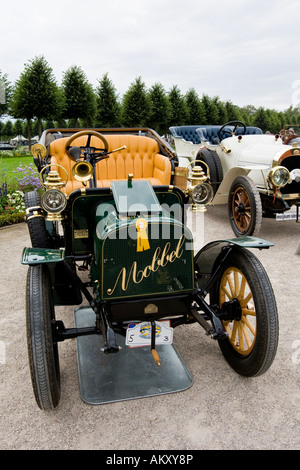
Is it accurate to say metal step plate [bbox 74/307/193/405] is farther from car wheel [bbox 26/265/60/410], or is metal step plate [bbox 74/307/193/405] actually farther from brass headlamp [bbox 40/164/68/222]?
brass headlamp [bbox 40/164/68/222]

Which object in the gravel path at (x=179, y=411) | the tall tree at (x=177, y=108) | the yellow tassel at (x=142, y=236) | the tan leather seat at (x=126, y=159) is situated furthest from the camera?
the tall tree at (x=177, y=108)

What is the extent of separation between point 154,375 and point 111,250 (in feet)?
2.99

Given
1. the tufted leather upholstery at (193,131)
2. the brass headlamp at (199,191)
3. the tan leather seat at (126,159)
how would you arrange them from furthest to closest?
the tufted leather upholstery at (193,131), the tan leather seat at (126,159), the brass headlamp at (199,191)

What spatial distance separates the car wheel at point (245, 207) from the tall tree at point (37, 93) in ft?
54.5

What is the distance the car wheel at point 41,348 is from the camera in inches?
77.0

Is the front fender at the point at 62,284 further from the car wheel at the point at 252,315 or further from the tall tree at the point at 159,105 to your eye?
the tall tree at the point at 159,105

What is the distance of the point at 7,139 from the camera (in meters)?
54.5

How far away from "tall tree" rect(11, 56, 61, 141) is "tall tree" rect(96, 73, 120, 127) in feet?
11.1

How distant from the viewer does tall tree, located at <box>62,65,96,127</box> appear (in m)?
22.0

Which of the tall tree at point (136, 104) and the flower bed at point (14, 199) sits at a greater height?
the tall tree at point (136, 104)

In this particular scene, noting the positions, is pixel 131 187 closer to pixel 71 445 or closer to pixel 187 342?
pixel 187 342

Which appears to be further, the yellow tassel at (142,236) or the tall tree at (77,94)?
the tall tree at (77,94)

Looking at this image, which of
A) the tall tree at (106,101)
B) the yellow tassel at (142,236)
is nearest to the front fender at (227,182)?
the yellow tassel at (142,236)

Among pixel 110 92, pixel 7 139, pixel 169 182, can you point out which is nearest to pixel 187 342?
pixel 169 182
